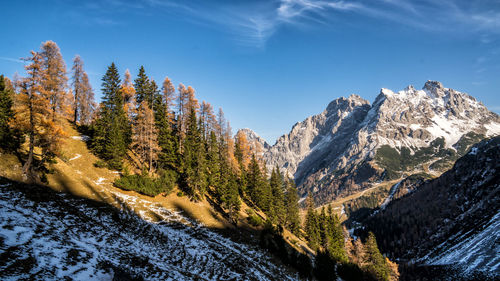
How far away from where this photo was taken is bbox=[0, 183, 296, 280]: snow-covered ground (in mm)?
12023

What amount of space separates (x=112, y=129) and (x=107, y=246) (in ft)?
88.1

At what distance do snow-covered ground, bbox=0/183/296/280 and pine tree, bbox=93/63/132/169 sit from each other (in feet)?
35.7

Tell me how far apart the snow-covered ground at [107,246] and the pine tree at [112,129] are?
1088cm

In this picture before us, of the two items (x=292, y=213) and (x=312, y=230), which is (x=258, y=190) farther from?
(x=312, y=230)

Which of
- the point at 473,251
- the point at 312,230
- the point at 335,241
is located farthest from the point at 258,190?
A: the point at 473,251

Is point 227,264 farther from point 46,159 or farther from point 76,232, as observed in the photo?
point 46,159

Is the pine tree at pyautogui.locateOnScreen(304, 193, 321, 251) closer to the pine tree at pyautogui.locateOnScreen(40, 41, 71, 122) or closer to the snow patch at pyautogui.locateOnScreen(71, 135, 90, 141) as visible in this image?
the snow patch at pyautogui.locateOnScreen(71, 135, 90, 141)

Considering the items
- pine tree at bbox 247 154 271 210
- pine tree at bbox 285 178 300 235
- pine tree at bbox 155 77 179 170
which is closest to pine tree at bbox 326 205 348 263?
pine tree at bbox 285 178 300 235

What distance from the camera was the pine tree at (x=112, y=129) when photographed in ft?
127

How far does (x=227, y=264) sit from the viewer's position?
82.9 ft

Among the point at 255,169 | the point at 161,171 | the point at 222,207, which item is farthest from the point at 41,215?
the point at 255,169

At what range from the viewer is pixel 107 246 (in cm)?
1783

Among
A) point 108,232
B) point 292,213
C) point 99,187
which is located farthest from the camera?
point 292,213

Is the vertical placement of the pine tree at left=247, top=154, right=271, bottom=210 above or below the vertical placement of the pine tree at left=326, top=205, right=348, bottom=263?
above
